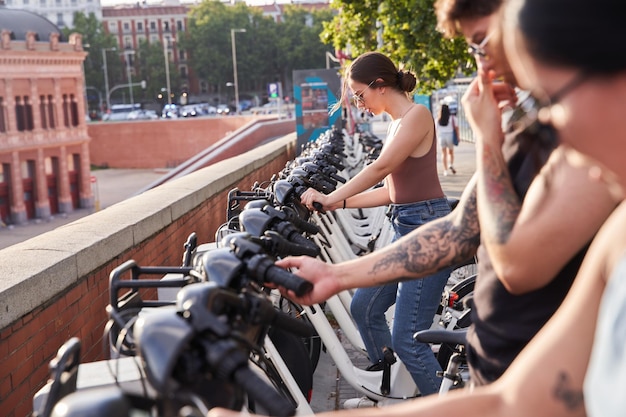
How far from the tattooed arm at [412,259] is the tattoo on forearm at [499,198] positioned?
324 millimetres

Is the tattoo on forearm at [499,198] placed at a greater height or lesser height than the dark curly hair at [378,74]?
lesser

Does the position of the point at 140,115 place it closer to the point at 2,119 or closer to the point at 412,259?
the point at 2,119

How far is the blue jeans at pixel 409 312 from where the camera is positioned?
4410 mm

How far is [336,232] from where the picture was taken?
6852mm

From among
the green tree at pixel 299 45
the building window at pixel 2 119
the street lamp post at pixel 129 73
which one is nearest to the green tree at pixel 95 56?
the street lamp post at pixel 129 73

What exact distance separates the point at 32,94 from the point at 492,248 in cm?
7335

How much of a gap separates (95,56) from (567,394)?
12583 centimetres

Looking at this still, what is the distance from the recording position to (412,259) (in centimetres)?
269

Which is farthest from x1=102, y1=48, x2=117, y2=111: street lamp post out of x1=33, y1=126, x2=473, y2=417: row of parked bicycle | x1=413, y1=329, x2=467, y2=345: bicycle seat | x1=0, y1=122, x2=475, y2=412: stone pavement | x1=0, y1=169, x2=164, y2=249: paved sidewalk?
x1=33, y1=126, x2=473, y2=417: row of parked bicycle

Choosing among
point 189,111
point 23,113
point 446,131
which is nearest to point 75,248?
point 446,131

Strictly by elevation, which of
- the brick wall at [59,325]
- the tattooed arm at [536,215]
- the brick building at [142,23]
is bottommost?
the brick wall at [59,325]

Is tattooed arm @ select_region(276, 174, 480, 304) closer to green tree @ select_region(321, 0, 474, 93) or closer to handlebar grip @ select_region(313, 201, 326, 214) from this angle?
handlebar grip @ select_region(313, 201, 326, 214)

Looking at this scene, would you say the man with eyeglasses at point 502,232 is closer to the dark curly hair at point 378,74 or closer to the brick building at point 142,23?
the dark curly hair at point 378,74

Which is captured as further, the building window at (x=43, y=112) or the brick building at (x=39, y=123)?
the building window at (x=43, y=112)
